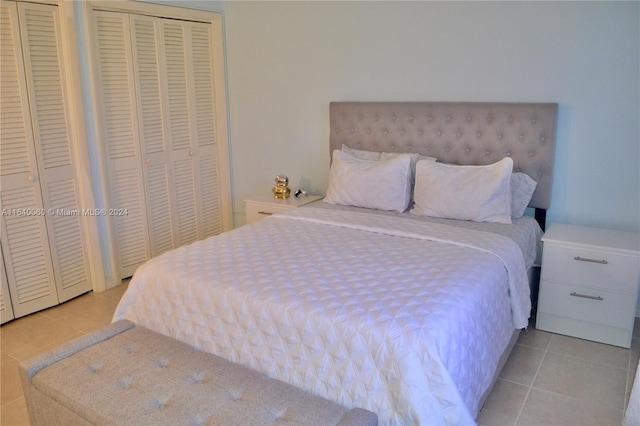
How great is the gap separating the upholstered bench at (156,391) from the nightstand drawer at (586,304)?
163 centimetres

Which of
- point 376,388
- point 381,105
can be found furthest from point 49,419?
point 381,105

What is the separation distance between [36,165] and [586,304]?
3205mm

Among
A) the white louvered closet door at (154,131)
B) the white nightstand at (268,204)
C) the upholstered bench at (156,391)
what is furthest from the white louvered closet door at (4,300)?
the white nightstand at (268,204)

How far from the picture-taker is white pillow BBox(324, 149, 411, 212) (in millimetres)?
3230

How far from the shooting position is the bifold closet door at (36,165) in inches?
116

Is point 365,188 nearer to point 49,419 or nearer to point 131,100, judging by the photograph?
point 131,100

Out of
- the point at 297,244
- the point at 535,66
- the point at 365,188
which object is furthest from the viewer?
the point at 365,188

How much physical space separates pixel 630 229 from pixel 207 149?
3046mm

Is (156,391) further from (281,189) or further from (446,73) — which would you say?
(446,73)

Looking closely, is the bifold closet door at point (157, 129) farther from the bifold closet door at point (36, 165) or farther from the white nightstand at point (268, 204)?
the white nightstand at point (268, 204)

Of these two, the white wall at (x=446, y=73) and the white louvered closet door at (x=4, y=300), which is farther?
the white louvered closet door at (x=4, y=300)

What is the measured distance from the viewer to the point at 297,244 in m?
2.63

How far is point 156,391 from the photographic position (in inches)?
68.4

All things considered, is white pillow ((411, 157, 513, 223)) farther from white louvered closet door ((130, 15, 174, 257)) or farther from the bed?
white louvered closet door ((130, 15, 174, 257))
